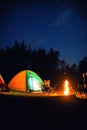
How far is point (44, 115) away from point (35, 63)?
31440 mm

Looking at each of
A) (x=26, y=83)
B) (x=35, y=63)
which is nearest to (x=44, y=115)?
(x=26, y=83)

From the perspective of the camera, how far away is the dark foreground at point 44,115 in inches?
278

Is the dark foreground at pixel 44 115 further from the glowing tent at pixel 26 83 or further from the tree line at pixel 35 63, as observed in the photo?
the tree line at pixel 35 63

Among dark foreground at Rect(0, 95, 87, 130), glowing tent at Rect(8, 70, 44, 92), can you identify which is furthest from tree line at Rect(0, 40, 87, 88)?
dark foreground at Rect(0, 95, 87, 130)

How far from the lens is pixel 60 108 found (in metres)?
9.49

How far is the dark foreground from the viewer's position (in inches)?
278

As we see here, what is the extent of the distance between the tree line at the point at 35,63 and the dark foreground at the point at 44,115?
25882 mm

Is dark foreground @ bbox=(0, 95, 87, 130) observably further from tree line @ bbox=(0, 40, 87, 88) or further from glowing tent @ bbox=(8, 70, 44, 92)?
tree line @ bbox=(0, 40, 87, 88)

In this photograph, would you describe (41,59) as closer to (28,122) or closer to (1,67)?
(1,67)

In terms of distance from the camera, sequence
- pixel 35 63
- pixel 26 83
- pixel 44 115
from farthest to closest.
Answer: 1. pixel 35 63
2. pixel 26 83
3. pixel 44 115

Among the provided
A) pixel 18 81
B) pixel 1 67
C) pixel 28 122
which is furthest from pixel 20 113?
pixel 1 67

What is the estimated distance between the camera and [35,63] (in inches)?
1563

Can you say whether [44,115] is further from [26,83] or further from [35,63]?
[35,63]

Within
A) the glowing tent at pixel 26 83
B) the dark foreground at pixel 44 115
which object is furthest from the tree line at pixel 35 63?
the dark foreground at pixel 44 115
